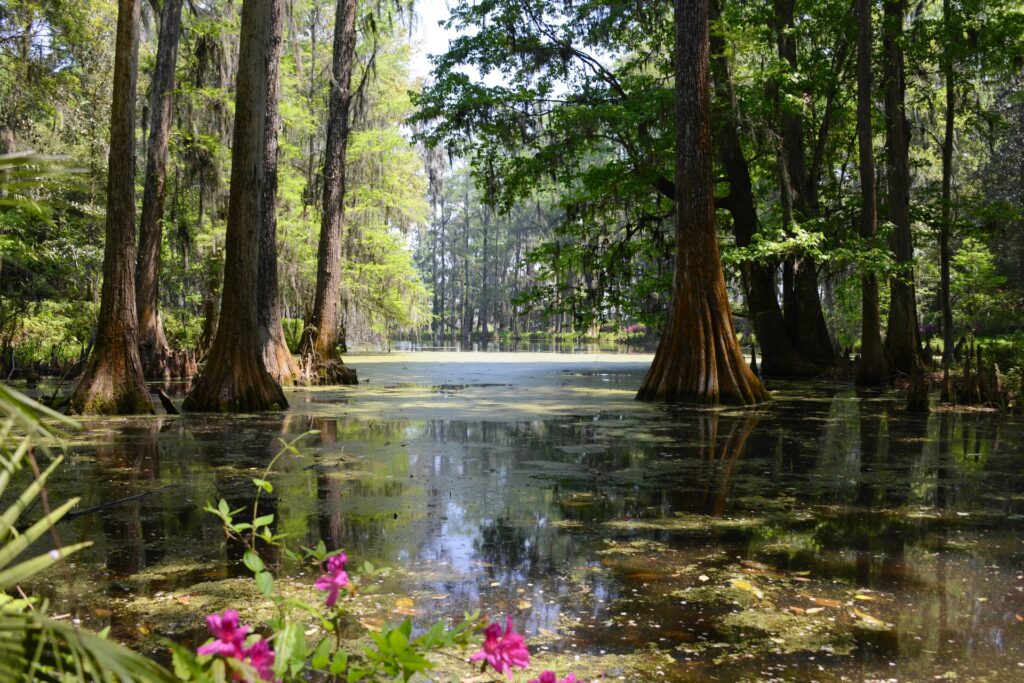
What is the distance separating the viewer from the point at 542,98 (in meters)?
15.2

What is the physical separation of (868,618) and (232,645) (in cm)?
236

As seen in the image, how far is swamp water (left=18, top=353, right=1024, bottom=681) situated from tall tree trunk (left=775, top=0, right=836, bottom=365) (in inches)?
372

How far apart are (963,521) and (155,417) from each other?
7641 mm

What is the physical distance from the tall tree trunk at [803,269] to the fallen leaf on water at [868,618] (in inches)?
562

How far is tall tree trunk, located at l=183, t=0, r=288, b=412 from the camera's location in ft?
31.6

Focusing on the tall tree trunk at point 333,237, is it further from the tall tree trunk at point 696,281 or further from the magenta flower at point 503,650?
the magenta flower at point 503,650

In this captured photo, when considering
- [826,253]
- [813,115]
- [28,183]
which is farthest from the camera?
[813,115]

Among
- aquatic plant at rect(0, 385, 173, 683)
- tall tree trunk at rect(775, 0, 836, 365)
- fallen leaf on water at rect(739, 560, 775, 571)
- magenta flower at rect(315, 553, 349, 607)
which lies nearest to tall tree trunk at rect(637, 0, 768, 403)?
tall tree trunk at rect(775, 0, 836, 365)

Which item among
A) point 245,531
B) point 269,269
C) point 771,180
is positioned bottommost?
point 245,531

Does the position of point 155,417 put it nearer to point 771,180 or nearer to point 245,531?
point 245,531

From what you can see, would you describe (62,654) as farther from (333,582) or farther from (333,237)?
(333,237)

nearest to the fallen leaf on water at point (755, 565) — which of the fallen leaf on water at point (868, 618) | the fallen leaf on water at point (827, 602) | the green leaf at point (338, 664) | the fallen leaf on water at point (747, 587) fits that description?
the fallen leaf on water at point (747, 587)

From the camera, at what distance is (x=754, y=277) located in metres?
16.4

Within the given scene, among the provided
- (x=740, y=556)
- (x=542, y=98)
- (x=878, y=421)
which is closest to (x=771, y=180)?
(x=542, y=98)
